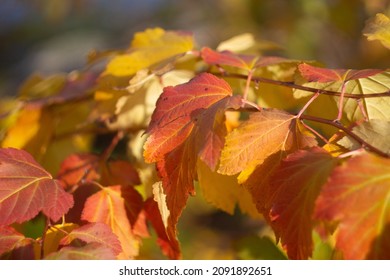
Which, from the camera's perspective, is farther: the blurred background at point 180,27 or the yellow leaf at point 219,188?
Answer: the blurred background at point 180,27

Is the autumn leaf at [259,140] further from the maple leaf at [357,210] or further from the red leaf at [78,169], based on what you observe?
the red leaf at [78,169]

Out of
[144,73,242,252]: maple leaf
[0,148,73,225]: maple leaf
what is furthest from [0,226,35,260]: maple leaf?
[144,73,242,252]: maple leaf

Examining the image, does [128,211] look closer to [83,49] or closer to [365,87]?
[365,87]

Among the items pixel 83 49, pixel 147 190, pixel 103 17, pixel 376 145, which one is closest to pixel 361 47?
pixel 147 190

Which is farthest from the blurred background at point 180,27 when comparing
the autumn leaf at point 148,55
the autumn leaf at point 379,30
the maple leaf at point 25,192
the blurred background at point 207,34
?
the maple leaf at point 25,192

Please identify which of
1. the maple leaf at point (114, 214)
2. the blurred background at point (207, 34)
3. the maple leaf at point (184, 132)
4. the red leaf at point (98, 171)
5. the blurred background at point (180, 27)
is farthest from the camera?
the blurred background at point (180, 27)

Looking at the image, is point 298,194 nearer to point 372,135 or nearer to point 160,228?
point 372,135

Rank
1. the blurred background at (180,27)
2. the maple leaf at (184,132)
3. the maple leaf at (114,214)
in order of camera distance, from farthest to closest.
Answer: the blurred background at (180,27) → the maple leaf at (114,214) → the maple leaf at (184,132)

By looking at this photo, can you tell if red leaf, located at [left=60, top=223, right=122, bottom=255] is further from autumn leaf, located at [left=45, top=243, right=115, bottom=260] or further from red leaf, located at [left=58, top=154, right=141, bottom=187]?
red leaf, located at [left=58, top=154, right=141, bottom=187]
